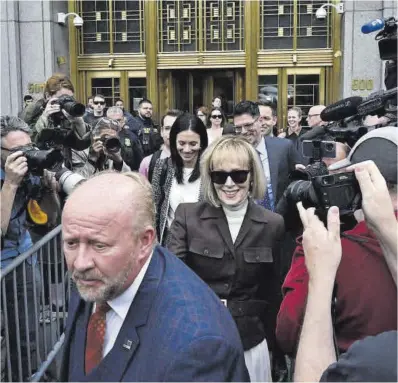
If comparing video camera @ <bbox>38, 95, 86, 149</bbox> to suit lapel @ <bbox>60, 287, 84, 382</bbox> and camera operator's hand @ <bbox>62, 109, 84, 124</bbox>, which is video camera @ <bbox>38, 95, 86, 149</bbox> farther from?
suit lapel @ <bbox>60, 287, 84, 382</bbox>

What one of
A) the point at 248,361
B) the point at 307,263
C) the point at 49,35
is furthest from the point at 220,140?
the point at 49,35

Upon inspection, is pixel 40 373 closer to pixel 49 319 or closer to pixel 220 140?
pixel 49 319

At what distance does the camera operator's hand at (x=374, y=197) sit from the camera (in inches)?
62.0

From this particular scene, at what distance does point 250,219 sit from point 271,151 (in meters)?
1.42

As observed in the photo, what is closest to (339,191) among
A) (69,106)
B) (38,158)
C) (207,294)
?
(207,294)

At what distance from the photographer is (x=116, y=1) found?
13.1 meters

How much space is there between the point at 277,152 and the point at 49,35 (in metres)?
9.35

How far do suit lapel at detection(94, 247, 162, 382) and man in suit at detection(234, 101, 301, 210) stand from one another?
252 cm

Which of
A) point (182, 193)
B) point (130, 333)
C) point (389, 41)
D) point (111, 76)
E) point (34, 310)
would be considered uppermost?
point (111, 76)

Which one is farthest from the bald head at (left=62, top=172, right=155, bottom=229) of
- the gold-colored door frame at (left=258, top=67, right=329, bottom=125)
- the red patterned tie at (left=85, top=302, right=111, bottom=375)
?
the gold-colored door frame at (left=258, top=67, right=329, bottom=125)

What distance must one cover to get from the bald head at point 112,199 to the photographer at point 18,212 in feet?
4.88

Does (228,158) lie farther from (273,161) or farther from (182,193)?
(273,161)

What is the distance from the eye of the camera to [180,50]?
43.3ft

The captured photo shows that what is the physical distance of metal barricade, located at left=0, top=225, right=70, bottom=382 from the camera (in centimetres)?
311
